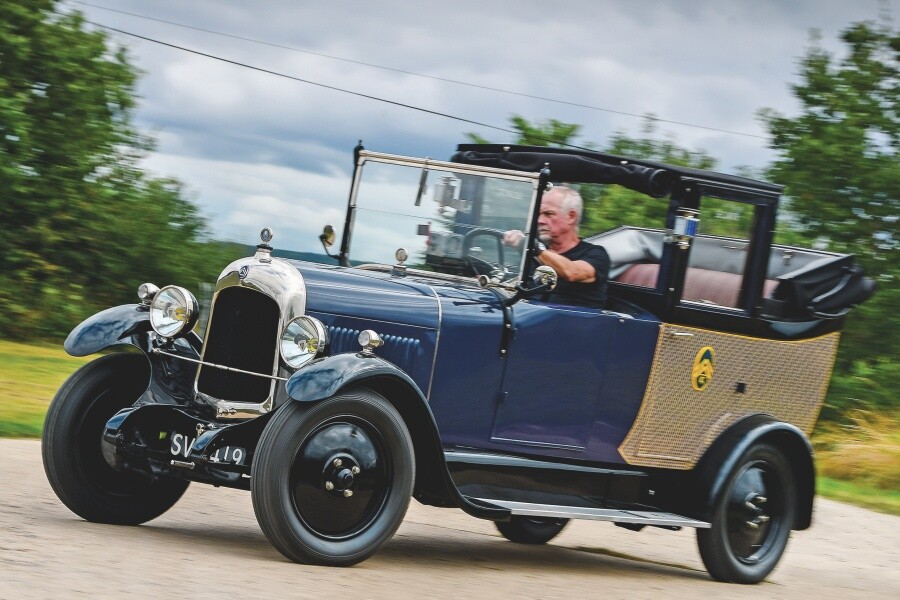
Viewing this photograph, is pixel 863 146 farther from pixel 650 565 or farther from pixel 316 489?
pixel 316 489

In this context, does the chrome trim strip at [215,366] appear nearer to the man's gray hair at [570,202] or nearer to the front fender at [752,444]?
the man's gray hair at [570,202]

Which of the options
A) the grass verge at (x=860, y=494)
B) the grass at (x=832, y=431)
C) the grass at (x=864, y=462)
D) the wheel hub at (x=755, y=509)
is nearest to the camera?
the wheel hub at (x=755, y=509)

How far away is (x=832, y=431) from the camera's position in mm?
17297

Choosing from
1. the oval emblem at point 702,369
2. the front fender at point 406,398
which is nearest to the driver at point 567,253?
the oval emblem at point 702,369

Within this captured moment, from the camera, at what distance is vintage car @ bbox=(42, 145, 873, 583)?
5934 mm

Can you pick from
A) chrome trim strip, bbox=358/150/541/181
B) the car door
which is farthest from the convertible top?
the car door

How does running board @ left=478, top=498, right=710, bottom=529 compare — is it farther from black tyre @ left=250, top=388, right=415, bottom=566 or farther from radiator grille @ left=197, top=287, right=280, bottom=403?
radiator grille @ left=197, top=287, right=280, bottom=403

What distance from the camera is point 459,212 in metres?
7.30

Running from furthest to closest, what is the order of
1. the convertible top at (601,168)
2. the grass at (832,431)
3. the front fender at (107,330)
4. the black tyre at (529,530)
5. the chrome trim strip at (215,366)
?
the grass at (832,431) → the black tyre at (529,530) → the convertible top at (601,168) → the front fender at (107,330) → the chrome trim strip at (215,366)

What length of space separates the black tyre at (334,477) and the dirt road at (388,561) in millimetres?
146

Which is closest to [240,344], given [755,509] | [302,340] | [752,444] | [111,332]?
[302,340]

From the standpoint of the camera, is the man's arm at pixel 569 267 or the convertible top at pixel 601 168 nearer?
the man's arm at pixel 569 267

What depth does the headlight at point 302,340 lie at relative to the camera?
237 inches

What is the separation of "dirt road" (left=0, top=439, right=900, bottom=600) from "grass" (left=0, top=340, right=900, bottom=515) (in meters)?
1.97
